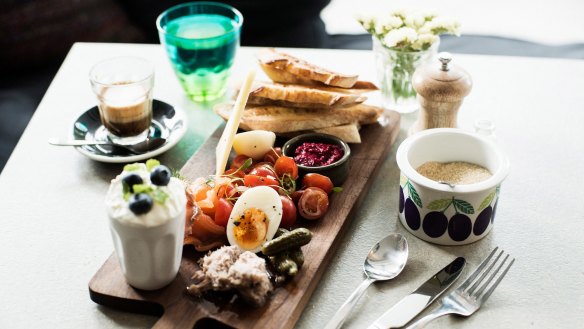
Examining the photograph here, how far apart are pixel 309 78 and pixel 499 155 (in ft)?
1.96

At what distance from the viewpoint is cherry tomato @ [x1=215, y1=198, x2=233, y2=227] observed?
1567 millimetres

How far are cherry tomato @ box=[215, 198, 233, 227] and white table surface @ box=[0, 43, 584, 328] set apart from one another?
0.25m

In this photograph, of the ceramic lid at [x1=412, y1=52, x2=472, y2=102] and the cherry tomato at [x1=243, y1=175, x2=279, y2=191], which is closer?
the cherry tomato at [x1=243, y1=175, x2=279, y2=191]

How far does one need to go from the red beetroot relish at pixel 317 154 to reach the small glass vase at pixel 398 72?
39 cm

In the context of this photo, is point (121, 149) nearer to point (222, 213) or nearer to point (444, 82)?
point (222, 213)

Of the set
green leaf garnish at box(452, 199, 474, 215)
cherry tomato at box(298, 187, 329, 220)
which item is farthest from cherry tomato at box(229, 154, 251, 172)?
green leaf garnish at box(452, 199, 474, 215)

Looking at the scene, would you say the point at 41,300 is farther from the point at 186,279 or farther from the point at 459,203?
the point at 459,203

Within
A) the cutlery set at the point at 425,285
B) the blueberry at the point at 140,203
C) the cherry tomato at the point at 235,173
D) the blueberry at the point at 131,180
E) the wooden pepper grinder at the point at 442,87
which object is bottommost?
the cherry tomato at the point at 235,173

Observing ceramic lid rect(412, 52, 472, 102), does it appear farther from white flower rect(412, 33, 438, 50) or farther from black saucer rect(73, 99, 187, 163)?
black saucer rect(73, 99, 187, 163)

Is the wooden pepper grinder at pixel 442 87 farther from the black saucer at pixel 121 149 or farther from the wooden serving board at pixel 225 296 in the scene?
the black saucer at pixel 121 149

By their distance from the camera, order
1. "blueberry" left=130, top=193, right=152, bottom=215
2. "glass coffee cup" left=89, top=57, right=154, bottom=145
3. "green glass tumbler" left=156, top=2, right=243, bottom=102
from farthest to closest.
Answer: "green glass tumbler" left=156, top=2, right=243, bottom=102 < "glass coffee cup" left=89, top=57, right=154, bottom=145 < "blueberry" left=130, top=193, right=152, bottom=215

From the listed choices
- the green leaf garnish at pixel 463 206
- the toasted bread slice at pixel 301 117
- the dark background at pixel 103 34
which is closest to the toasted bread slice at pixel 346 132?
the toasted bread slice at pixel 301 117

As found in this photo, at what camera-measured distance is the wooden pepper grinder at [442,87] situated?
1.77 metres

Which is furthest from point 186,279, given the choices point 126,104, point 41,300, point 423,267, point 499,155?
point 499,155
